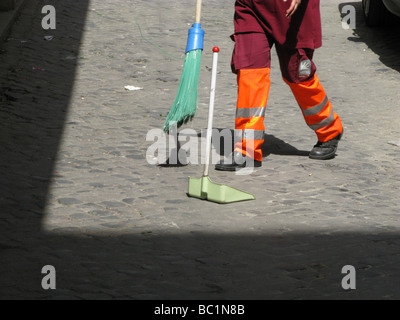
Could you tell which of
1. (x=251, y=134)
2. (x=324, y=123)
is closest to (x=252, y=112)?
(x=251, y=134)

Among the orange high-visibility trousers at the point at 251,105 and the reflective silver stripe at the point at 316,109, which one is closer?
the orange high-visibility trousers at the point at 251,105

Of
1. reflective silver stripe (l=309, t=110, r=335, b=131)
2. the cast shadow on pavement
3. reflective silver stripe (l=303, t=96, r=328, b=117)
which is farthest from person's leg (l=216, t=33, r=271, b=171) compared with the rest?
the cast shadow on pavement

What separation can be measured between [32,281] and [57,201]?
1168mm

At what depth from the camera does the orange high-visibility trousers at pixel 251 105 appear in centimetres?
521

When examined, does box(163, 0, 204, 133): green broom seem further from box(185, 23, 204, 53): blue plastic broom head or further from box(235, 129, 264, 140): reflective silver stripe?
box(235, 129, 264, 140): reflective silver stripe

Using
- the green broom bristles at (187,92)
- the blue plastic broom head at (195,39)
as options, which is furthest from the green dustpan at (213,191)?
the blue plastic broom head at (195,39)

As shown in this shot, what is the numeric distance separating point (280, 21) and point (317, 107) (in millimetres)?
727

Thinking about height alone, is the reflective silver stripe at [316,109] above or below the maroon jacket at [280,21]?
below

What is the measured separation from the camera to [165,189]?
5.03 meters

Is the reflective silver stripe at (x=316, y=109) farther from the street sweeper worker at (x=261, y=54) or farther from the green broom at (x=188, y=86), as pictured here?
the green broom at (x=188, y=86)

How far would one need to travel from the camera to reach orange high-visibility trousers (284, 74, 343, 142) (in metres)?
5.53

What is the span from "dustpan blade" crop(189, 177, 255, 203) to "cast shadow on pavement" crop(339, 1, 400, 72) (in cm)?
455

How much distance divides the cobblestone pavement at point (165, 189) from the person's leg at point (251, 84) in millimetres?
309

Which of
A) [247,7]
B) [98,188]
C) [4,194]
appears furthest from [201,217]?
[247,7]
